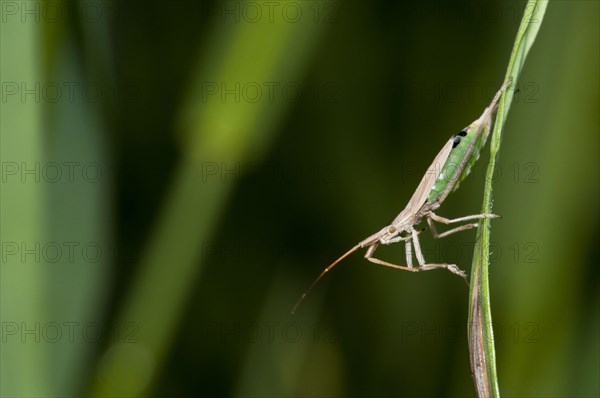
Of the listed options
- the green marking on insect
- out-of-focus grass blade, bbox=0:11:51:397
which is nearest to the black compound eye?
the green marking on insect

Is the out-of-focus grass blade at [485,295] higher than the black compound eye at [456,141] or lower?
lower

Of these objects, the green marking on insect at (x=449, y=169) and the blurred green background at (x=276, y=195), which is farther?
the blurred green background at (x=276, y=195)

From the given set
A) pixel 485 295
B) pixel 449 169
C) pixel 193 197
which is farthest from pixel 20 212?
pixel 485 295

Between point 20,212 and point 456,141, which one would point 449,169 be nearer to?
point 456,141

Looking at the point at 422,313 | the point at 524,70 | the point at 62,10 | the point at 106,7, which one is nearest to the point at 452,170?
the point at 524,70

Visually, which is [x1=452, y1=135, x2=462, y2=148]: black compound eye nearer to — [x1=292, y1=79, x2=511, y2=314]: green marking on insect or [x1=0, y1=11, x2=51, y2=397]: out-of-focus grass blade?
[x1=292, y1=79, x2=511, y2=314]: green marking on insect

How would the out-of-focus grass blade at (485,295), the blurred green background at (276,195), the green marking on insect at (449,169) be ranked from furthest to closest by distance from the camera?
1. the blurred green background at (276,195)
2. the green marking on insect at (449,169)
3. the out-of-focus grass blade at (485,295)

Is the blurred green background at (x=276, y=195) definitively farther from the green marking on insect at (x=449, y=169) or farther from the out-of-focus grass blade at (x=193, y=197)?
the green marking on insect at (x=449, y=169)

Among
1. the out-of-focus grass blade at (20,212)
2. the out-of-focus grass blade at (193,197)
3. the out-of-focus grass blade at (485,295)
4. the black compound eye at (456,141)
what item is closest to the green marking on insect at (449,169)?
the black compound eye at (456,141)
